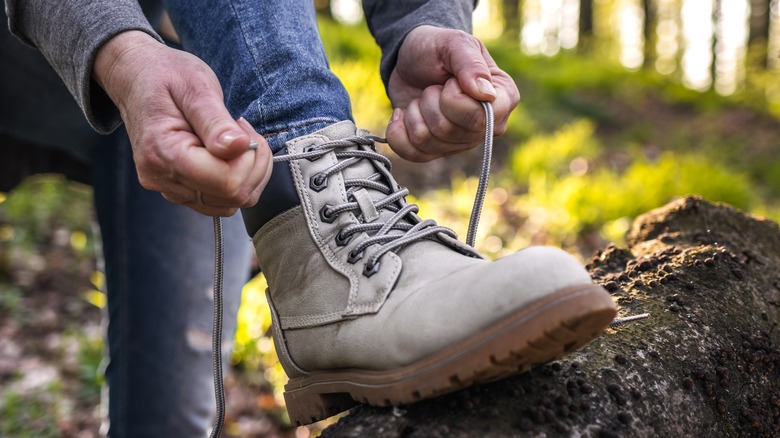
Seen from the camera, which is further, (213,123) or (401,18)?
(401,18)

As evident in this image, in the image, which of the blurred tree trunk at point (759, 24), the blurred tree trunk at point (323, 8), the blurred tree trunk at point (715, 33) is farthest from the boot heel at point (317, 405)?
the blurred tree trunk at point (715, 33)

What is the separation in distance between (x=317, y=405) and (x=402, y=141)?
1.87ft

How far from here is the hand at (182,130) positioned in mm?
880

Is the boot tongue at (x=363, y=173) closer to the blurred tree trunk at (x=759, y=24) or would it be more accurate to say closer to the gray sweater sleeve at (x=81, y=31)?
the gray sweater sleeve at (x=81, y=31)

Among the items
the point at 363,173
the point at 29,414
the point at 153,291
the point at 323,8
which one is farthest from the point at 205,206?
the point at 323,8

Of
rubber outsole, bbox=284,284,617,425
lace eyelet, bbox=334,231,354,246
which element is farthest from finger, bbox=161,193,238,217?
rubber outsole, bbox=284,284,617,425

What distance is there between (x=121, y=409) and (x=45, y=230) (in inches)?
127

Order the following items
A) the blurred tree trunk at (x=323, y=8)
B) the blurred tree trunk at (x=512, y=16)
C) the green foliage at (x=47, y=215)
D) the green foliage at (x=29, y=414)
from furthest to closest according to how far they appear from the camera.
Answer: the blurred tree trunk at (x=512, y=16)
the blurred tree trunk at (x=323, y=8)
the green foliage at (x=47, y=215)
the green foliage at (x=29, y=414)

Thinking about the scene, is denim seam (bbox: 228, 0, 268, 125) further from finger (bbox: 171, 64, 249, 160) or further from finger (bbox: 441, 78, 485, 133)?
finger (bbox: 441, 78, 485, 133)

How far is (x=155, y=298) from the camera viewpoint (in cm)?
178

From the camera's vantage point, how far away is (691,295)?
49.7 inches

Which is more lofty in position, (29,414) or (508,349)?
(508,349)

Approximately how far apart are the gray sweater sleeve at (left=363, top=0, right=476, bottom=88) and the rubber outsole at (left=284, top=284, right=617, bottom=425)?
774 mm

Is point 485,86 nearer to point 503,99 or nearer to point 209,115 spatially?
point 503,99
